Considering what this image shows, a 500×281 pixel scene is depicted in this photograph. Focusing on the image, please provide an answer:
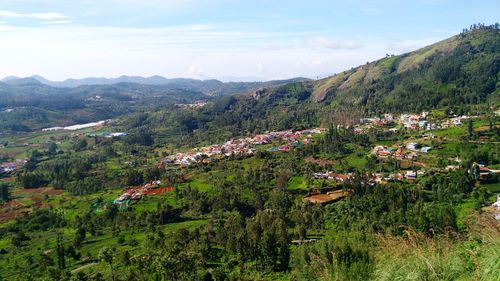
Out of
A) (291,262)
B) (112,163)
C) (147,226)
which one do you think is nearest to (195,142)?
(112,163)

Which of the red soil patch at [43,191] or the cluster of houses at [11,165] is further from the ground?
the cluster of houses at [11,165]

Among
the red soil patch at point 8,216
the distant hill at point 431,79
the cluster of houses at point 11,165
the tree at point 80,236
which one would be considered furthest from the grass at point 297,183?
the cluster of houses at point 11,165

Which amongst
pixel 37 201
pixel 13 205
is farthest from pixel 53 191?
pixel 13 205

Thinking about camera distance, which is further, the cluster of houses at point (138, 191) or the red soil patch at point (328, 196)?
the cluster of houses at point (138, 191)

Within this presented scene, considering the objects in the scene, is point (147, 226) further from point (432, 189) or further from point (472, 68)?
point (472, 68)

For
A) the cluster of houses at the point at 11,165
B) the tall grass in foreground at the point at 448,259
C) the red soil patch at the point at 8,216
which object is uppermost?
the tall grass in foreground at the point at 448,259

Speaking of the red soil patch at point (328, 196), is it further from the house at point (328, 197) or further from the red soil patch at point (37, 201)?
the red soil patch at point (37, 201)

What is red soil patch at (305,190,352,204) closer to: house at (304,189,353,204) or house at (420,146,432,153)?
house at (304,189,353,204)
